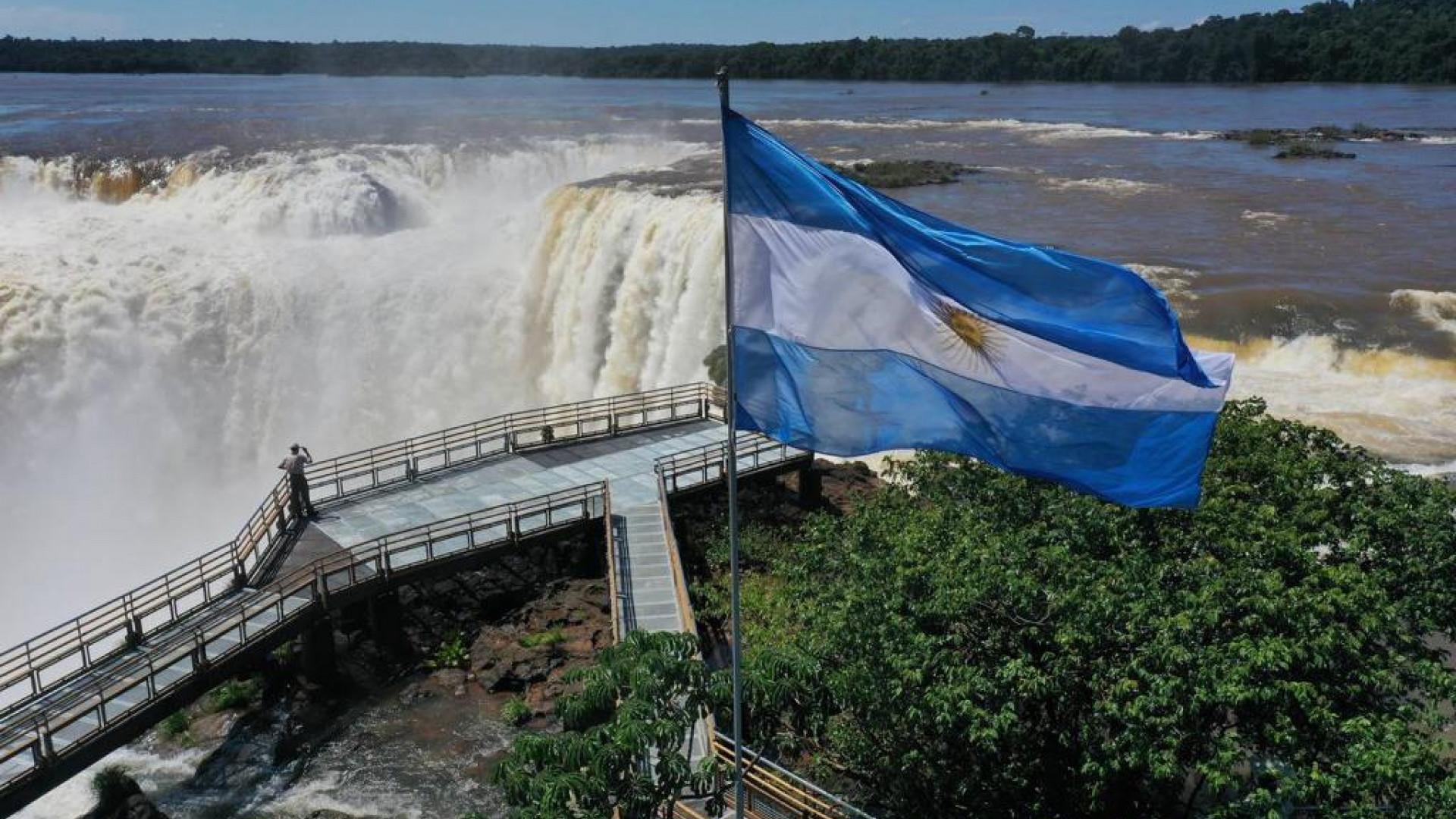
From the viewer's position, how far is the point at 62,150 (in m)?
57.3

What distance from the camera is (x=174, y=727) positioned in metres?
15.1

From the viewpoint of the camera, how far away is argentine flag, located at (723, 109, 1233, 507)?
727cm

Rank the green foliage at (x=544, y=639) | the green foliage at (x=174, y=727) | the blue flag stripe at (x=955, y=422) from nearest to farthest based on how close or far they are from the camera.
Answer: the blue flag stripe at (x=955, y=422)
the green foliage at (x=174, y=727)
the green foliage at (x=544, y=639)

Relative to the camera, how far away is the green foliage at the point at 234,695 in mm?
15367

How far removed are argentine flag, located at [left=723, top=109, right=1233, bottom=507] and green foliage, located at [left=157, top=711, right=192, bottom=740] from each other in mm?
11009

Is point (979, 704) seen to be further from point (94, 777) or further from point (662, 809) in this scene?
point (94, 777)

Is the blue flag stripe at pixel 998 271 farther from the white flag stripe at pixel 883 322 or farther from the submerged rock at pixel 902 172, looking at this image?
the submerged rock at pixel 902 172

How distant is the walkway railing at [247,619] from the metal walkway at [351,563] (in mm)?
23

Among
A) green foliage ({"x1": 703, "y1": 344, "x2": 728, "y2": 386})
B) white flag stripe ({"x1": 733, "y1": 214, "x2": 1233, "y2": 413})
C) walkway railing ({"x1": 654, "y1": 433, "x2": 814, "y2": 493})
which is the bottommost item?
green foliage ({"x1": 703, "y1": 344, "x2": 728, "y2": 386})

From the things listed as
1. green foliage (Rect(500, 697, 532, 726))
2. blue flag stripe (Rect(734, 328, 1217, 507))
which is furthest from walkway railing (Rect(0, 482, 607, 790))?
blue flag stripe (Rect(734, 328, 1217, 507))

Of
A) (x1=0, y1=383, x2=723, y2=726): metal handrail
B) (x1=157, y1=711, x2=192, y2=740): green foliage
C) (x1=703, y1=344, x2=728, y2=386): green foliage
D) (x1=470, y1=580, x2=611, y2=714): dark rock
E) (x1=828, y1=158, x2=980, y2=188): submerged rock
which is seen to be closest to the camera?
(x1=0, y1=383, x2=723, y2=726): metal handrail

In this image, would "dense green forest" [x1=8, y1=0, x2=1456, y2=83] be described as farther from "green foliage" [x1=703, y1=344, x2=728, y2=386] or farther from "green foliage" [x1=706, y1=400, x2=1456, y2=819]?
"green foliage" [x1=706, y1=400, x2=1456, y2=819]

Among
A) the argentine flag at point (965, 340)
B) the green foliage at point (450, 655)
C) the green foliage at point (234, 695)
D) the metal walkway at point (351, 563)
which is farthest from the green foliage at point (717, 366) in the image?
the argentine flag at point (965, 340)

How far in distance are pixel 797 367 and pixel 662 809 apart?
3890mm
